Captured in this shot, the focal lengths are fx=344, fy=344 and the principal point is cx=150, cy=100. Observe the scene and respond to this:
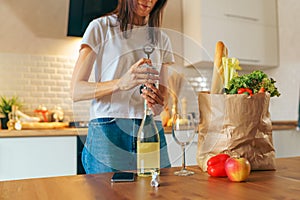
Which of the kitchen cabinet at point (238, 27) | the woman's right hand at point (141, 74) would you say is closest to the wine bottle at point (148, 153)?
the woman's right hand at point (141, 74)

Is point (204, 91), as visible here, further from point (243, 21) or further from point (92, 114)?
point (243, 21)

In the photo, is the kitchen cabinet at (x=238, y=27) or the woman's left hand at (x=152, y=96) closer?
the woman's left hand at (x=152, y=96)

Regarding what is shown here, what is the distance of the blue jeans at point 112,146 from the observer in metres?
0.90

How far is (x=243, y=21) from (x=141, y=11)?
6.30 feet

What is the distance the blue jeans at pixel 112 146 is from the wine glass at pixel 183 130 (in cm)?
7

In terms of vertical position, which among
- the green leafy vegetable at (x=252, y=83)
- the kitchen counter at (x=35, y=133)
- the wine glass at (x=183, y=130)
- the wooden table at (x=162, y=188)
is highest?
the green leafy vegetable at (x=252, y=83)

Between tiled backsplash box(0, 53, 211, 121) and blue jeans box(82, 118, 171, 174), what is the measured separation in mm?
1504

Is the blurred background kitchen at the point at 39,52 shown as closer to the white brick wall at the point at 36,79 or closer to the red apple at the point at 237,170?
the white brick wall at the point at 36,79

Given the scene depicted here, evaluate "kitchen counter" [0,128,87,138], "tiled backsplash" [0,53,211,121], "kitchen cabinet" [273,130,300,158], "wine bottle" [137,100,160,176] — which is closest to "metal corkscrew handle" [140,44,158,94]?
"wine bottle" [137,100,160,176]

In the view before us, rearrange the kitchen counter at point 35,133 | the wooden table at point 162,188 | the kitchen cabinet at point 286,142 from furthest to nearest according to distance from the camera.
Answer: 1. the kitchen cabinet at point 286,142
2. the kitchen counter at point 35,133
3. the wooden table at point 162,188

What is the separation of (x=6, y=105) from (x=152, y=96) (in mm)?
1798

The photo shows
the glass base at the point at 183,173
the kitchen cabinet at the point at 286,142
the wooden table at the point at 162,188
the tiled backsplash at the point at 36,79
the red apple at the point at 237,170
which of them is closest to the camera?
the wooden table at the point at 162,188

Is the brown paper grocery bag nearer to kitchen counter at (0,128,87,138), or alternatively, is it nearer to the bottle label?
the bottle label

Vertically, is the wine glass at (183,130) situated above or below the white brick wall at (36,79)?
below
